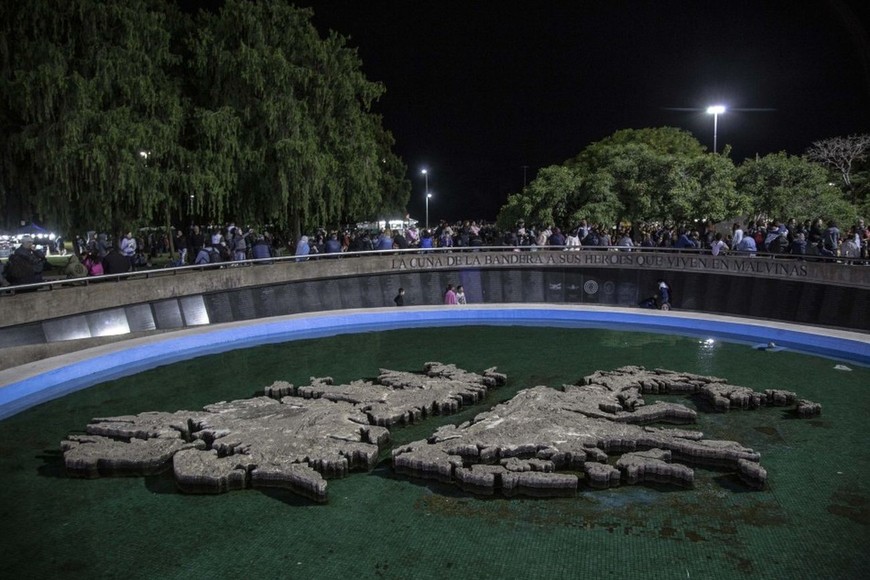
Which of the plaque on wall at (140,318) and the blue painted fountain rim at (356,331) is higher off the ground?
the plaque on wall at (140,318)

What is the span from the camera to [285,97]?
977 inches

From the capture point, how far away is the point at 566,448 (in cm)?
942

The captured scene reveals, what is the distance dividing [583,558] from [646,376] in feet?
22.4

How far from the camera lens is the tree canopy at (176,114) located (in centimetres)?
1992

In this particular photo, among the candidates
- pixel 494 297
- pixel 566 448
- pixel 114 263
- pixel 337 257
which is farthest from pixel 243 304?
pixel 566 448

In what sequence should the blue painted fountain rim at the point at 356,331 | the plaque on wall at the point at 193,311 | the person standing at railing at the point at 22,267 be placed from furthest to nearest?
the plaque on wall at the point at 193,311, the person standing at railing at the point at 22,267, the blue painted fountain rim at the point at 356,331

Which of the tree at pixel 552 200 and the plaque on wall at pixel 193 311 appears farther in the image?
the tree at pixel 552 200

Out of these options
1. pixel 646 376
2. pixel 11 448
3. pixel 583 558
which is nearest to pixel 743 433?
pixel 646 376

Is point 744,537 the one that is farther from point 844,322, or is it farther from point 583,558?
point 844,322

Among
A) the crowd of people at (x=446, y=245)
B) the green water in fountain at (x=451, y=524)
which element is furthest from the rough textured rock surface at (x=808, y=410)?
the crowd of people at (x=446, y=245)

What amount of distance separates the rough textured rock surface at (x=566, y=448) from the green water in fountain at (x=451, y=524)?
0.73 ft

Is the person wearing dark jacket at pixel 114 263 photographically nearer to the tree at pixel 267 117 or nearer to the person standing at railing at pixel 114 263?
the person standing at railing at pixel 114 263

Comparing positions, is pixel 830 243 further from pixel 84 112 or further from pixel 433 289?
pixel 84 112

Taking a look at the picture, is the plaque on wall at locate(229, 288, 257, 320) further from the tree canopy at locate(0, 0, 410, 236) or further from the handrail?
the tree canopy at locate(0, 0, 410, 236)
